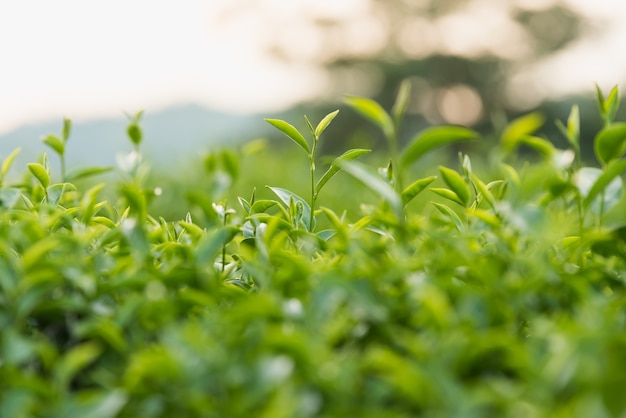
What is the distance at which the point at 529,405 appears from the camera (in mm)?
789

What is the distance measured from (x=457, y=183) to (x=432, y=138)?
28 centimetres

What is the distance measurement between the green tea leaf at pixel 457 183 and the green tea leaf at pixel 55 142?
0.81 meters

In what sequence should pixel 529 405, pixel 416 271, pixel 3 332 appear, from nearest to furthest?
pixel 529 405, pixel 3 332, pixel 416 271

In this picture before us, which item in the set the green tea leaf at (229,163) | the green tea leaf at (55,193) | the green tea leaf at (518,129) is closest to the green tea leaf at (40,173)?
the green tea leaf at (55,193)

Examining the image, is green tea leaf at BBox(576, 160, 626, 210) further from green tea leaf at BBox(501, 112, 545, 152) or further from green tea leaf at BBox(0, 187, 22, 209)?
green tea leaf at BBox(0, 187, 22, 209)

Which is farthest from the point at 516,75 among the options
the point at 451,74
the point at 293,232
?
the point at 293,232

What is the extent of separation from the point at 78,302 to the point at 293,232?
1.39 ft

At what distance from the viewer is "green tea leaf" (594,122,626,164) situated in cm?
110

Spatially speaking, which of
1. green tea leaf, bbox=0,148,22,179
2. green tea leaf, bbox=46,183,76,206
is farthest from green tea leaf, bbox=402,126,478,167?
green tea leaf, bbox=0,148,22,179

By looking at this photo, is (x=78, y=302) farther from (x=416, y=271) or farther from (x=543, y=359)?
(x=543, y=359)

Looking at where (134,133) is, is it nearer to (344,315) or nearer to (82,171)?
(82,171)

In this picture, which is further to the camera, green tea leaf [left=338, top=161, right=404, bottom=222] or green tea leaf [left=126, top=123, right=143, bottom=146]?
green tea leaf [left=126, top=123, right=143, bottom=146]

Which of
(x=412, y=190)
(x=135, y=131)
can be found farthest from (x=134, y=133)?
(x=412, y=190)

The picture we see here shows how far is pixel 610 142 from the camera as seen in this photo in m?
1.12
